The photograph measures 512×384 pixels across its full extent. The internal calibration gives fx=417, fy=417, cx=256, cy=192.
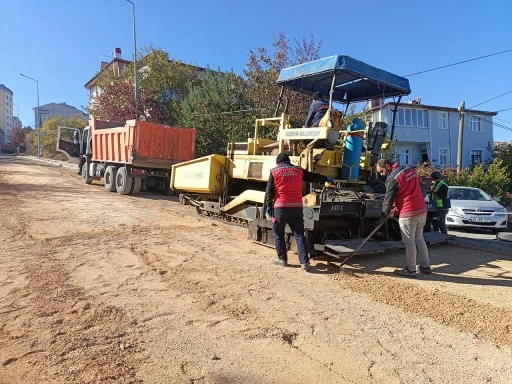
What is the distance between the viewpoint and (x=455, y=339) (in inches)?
140

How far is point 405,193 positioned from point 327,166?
1.46m

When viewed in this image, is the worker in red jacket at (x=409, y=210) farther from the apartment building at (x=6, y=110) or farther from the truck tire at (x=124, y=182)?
the apartment building at (x=6, y=110)

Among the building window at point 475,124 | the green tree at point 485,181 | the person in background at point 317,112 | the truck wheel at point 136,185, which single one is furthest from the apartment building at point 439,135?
the person in background at point 317,112

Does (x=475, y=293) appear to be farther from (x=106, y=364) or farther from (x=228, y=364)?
(x=106, y=364)

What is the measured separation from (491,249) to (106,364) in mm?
6778

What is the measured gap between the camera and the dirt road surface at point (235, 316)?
9.85ft

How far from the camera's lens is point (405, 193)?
18.0ft

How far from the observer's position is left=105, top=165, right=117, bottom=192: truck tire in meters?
15.0

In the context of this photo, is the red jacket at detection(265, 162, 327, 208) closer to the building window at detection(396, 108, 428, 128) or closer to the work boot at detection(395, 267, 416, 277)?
the work boot at detection(395, 267, 416, 277)

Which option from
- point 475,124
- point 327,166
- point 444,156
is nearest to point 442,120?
point 444,156

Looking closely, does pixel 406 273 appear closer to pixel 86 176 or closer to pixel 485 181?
pixel 86 176

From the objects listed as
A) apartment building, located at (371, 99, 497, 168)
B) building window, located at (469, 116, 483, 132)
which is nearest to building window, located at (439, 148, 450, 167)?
apartment building, located at (371, 99, 497, 168)

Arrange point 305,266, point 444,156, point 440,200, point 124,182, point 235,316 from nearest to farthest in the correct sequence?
point 235,316
point 305,266
point 440,200
point 124,182
point 444,156

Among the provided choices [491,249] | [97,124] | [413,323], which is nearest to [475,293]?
[413,323]
